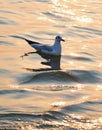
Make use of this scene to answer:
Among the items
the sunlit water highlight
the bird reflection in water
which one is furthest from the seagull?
the sunlit water highlight

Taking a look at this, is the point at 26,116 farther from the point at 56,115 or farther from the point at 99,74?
the point at 99,74

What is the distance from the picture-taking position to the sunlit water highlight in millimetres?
11406

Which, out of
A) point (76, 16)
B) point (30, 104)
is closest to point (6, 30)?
point (76, 16)

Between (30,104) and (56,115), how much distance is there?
0.96m

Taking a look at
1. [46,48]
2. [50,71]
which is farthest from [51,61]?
[50,71]

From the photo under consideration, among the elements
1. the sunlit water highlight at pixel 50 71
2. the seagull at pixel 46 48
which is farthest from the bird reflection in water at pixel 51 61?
the seagull at pixel 46 48

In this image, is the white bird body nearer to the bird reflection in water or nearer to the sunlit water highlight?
the bird reflection in water

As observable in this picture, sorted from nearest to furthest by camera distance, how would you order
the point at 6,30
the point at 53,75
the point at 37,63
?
the point at 53,75 < the point at 37,63 < the point at 6,30

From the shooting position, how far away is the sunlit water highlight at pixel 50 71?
37.4 ft

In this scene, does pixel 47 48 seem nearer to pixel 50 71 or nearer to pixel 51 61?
pixel 51 61

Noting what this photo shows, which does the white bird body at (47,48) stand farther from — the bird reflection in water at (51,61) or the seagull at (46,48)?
the bird reflection in water at (51,61)

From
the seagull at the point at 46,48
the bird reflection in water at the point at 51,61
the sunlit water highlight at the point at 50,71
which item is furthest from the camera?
the seagull at the point at 46,48

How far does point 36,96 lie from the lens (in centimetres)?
1302

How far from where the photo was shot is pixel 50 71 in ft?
52.6
